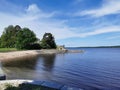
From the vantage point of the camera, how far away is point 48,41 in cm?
11438

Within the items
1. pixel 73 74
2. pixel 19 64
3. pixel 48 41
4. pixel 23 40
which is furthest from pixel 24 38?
pixel 73 74

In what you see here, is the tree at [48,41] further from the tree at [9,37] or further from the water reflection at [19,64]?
the water reflection at [19,64]

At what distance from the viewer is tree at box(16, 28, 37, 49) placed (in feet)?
327

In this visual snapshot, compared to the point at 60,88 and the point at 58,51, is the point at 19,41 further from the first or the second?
the point at 60,88

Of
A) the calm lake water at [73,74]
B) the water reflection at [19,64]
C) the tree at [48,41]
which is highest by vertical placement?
the tree at [48,41]

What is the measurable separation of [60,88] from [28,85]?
8.78 ft

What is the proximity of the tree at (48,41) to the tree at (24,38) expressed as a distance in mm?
10524

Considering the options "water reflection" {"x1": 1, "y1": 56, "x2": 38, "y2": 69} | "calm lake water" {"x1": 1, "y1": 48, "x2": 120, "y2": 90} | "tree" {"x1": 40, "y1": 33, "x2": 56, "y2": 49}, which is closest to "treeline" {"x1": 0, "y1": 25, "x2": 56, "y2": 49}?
"tree" {"x1": 40, "y1": 33, "x2": 56, "y2": 49}

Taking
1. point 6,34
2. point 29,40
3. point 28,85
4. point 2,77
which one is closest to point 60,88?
point 28,85

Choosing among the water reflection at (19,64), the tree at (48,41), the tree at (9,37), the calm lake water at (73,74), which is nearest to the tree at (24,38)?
the tree at (48,41)

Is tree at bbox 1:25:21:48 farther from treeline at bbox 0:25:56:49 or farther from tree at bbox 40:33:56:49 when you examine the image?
tree at bbox 40:33:56:49

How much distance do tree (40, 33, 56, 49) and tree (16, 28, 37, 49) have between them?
34.5 ft

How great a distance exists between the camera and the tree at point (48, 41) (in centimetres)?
11301

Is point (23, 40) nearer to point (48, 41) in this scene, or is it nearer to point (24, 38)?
point (24, 38)
